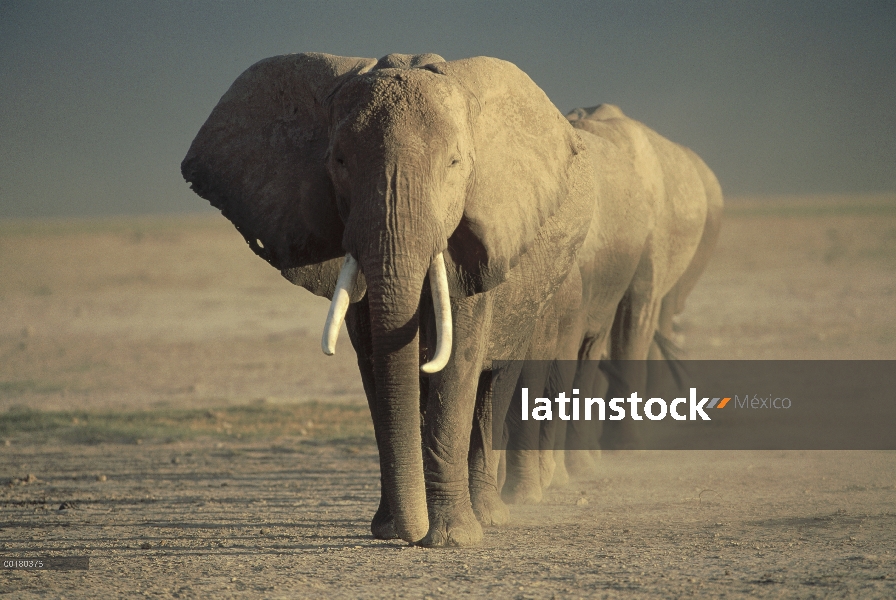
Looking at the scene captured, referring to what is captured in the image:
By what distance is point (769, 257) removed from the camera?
40094 mm

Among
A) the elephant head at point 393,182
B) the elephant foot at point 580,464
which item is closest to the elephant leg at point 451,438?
the elephant head at point 393,182

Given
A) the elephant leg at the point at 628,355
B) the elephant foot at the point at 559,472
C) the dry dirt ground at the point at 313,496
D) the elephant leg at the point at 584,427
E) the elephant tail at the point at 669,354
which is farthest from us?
the elephant tail at the point at 669,354

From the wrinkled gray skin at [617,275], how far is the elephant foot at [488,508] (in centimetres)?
114

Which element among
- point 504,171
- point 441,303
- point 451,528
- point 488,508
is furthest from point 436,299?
point 488,508

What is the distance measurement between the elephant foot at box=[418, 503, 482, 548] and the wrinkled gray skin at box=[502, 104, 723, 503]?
1.98 m

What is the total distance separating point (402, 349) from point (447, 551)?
1.08 meters

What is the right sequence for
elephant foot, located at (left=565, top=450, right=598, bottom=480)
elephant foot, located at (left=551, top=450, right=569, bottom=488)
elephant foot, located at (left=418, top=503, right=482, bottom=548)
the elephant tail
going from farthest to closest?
the elephant tail → elephant foot, located at (left=565, top=450, right=598, bottom=480) → elephant foot, located at (left=551, top=450, right=569, bottom=488) → elephant foot, located at (left=418, top=503, right=482, bottom=548)

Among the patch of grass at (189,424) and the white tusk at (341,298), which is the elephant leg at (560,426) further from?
the white tusk at (341,298)

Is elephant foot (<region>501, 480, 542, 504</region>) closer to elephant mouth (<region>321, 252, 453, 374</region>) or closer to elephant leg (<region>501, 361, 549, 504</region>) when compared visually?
elephant leg (<region>501, 361, 549, 504</region>)

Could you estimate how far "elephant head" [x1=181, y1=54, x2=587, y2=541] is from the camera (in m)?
6.09

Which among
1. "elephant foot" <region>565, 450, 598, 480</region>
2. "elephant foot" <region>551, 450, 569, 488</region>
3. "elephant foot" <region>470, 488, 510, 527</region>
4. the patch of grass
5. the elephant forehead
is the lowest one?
the patch of grass

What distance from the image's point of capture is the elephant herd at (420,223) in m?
6.12

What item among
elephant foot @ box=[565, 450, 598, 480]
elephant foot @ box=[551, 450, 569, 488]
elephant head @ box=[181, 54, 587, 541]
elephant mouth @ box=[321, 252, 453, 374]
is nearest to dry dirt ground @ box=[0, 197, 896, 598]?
elephant foot @ box=[565, 450, 598, 480]

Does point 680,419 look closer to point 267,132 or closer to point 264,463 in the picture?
point 264,463
